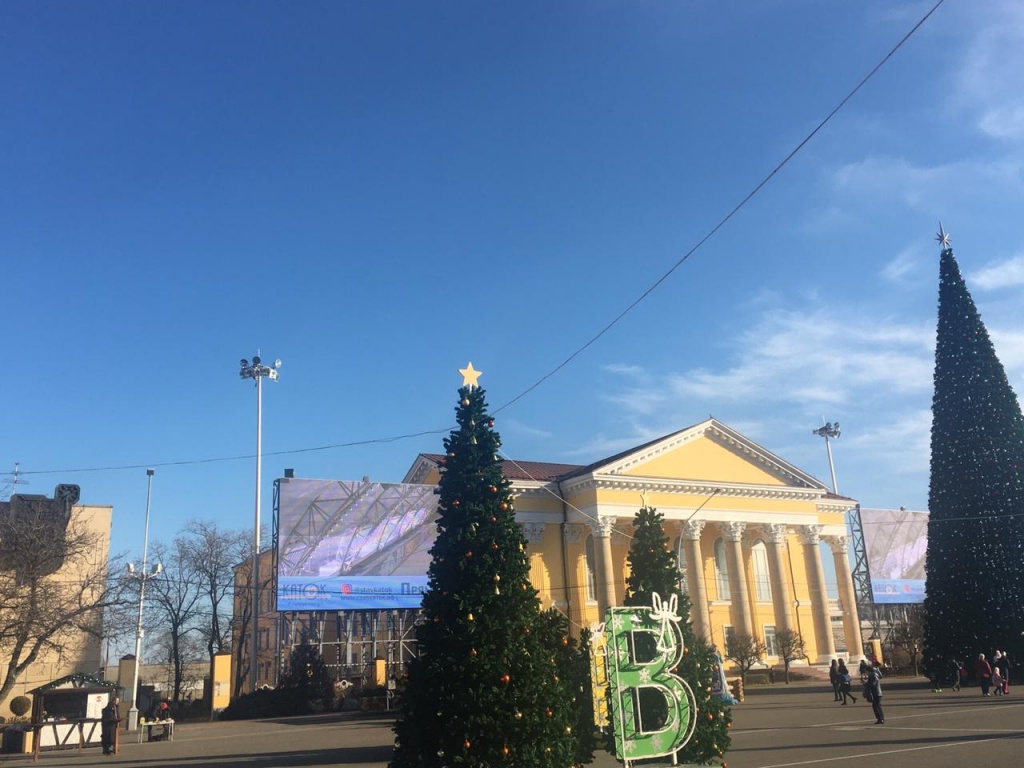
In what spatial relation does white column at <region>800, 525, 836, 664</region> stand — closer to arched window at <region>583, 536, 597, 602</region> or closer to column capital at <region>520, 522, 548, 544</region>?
arched window at <region>583, 536, 597, 602</region>

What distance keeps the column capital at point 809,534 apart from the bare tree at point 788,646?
213 inches

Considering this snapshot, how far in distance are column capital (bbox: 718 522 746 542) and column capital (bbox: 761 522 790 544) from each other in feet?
7.31

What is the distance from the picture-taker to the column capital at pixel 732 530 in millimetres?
45000

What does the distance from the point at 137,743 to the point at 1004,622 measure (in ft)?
93.1

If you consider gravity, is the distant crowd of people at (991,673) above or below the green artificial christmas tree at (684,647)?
below

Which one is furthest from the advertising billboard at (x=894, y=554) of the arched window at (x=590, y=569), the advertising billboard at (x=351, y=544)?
the advertising billboard at (x=351, y=544)

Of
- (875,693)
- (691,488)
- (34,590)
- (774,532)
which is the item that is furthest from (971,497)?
(34,590)

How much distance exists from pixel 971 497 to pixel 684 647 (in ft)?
72.3

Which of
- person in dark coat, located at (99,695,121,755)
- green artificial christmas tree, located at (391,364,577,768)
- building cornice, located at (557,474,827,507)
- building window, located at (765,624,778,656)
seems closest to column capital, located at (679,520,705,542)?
building cornice, located at (557,474,827,507)

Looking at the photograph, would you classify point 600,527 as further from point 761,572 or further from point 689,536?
point 761,572

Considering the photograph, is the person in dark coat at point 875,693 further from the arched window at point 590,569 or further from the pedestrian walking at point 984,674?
the arched window at point 590,569

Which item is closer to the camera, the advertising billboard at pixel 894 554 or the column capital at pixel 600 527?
the column capital at pixel 600 527

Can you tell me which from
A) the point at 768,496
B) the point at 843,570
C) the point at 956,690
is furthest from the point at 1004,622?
the point at 843,570

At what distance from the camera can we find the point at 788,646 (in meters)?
41.7
